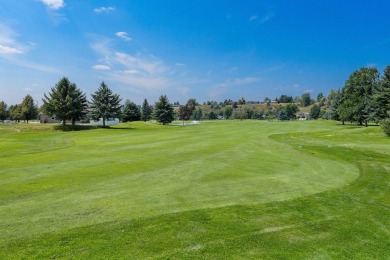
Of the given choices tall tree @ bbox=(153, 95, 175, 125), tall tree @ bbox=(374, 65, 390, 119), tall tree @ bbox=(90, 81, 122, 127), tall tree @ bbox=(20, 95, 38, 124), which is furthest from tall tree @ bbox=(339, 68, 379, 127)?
tall tree @ bbox=(20, 95, 38, 124)

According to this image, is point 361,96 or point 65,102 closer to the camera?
point 65,102

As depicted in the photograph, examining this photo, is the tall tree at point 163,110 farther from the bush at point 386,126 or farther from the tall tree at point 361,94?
the bush at point 386,126

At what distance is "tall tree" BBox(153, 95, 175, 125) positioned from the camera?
84.0m

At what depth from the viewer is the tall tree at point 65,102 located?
5836cm

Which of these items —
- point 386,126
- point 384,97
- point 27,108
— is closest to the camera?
point 386,126

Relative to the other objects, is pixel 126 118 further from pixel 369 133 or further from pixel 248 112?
pixel 248 112

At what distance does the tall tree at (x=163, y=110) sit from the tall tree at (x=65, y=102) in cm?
2590

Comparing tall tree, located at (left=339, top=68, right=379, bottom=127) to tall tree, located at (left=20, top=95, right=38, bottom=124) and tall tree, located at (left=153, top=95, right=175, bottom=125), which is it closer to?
tall tree, located at (left=153, top=95, right=175, bottom=125)

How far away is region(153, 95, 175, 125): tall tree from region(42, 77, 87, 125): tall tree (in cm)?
2590

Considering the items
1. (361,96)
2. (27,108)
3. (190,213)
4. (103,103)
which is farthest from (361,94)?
(27,108)

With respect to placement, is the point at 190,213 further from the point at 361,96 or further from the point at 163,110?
the point at 163,110

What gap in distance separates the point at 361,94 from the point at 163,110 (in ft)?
167

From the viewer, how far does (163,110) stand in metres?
84.1

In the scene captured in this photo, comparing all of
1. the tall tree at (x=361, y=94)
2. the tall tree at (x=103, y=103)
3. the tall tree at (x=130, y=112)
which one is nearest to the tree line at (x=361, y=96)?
the tall tree at (x=361, y=94)
